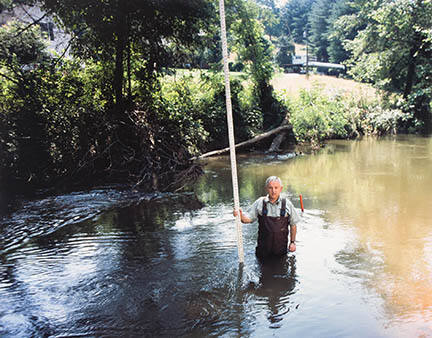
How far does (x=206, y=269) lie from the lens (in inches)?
218

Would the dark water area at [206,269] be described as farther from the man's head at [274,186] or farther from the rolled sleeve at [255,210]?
the man's head at [274,186]

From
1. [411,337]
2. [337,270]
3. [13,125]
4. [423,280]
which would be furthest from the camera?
[13,125]

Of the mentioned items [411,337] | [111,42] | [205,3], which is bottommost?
[411,337]

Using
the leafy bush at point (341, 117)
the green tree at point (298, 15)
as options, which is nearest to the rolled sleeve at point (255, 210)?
the leafy bush at point (341, 117)

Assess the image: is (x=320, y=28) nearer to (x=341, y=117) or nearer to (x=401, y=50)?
(x=401, y=50)

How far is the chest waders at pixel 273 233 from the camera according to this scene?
16.6 feet

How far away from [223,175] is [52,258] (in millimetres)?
7053

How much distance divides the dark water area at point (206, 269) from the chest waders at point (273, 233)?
0.25m

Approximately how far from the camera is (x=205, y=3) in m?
11.9

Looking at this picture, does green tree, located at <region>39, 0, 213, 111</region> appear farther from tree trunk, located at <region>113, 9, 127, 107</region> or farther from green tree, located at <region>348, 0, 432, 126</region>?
green tree, located at <region>348, 0, 432, 126</region>

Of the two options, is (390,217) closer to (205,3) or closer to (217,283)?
(217,283)

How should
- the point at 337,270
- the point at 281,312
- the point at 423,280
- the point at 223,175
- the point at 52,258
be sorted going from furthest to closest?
the point at 223,175 < the point at 52,258 < the point at 337,270 < the point at 423,280 < the point at 281,312

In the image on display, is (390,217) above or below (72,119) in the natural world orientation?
below

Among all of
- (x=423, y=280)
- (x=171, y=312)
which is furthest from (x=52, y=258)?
(x=423, y=280)
